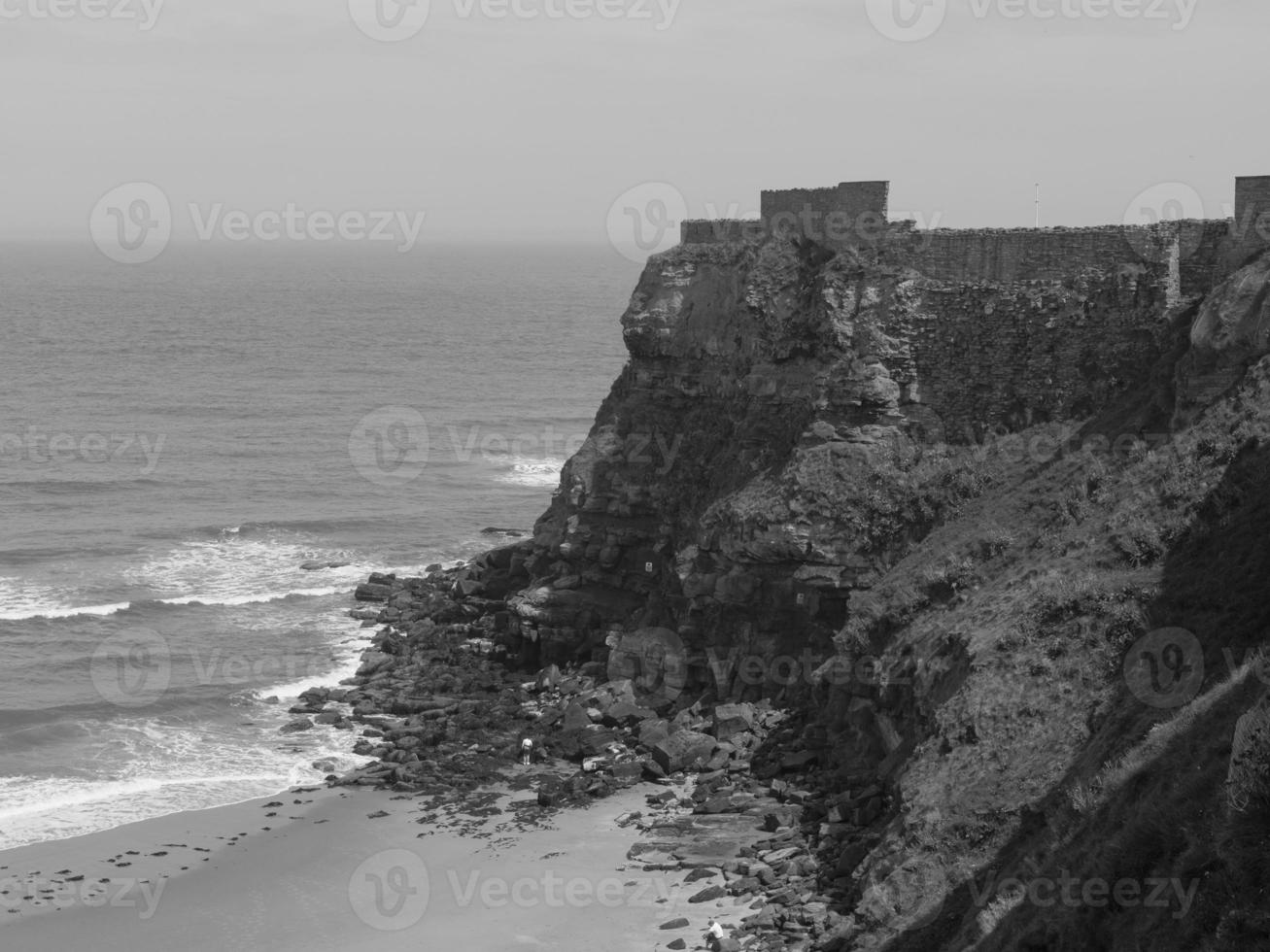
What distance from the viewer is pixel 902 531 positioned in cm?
4306

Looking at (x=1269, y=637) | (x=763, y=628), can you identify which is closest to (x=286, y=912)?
(x=763, y=628)

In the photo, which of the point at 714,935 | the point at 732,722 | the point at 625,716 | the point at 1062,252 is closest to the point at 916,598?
the point at 732,722

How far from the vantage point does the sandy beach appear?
109ft

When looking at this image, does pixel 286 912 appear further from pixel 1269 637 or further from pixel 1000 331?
pixel 1000 331

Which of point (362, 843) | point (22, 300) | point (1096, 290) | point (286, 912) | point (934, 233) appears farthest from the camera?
point (22, 300)

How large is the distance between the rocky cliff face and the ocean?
948 centimetres

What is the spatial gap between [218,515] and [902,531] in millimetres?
38520

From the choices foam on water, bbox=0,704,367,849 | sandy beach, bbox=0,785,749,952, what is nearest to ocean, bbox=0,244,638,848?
foam on water, bbox=0,704,367,849

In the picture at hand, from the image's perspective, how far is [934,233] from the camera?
45281 mm

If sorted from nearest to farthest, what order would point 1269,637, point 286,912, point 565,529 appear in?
point 1269,637 → point 286,912 → point 565,529

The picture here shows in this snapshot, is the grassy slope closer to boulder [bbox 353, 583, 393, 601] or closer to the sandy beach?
the sandy beach

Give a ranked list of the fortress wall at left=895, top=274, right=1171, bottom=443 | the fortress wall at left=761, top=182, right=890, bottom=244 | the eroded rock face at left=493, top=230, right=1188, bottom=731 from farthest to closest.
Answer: the fortress wall at left=761, top=182, right=890, bottom=244 → the eroded rock face at left=493, top=230, right=1188, bottom=731 → the fortress wall at left=895, top=274, right=1171, bottom=443

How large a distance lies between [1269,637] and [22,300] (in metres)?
172

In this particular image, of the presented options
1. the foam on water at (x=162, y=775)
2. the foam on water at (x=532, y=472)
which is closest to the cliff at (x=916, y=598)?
the foam on water at (x=162, y=775)
